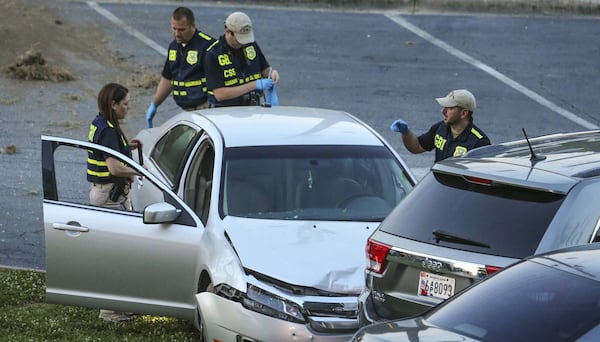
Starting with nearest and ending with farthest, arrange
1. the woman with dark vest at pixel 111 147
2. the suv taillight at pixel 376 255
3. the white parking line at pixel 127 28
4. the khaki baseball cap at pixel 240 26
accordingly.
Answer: the suv taillight at pixel 376 255, the woman with dark vest at pixel 111 147, the khaki baseball cap at pixel 240 26, the white parking line at pixel 127 28

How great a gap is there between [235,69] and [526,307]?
6990mm

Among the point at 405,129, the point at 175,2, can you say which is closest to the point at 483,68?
the point at 175,2

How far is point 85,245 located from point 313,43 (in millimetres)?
12368

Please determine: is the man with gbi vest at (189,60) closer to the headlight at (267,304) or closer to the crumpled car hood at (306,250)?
the crumpled car hood at (306,250)

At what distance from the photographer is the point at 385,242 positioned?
21.2ft

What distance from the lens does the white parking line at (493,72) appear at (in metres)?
16.6

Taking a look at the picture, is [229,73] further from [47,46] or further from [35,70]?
[47,46]

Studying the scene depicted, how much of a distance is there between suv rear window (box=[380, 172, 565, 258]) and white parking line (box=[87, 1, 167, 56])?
1308 centimetres

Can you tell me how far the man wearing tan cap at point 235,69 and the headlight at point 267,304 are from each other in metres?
Answer: 4.32

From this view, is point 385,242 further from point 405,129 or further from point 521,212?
point 405,129

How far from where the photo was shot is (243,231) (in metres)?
7.97

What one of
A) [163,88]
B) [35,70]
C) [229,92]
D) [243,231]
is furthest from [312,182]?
[35,70]

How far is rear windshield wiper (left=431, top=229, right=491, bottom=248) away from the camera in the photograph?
6117mm

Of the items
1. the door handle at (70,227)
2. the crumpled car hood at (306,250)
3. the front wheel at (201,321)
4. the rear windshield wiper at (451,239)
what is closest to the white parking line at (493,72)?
the crumpled car hood at (306,250)
